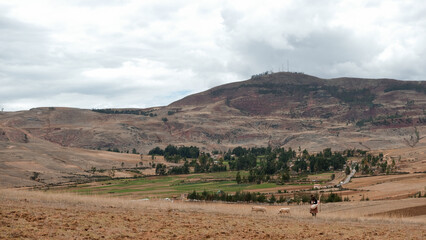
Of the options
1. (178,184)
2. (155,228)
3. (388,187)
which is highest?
(155,228)

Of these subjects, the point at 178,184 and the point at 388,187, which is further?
the point at 178,184

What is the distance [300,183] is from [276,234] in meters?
80.6

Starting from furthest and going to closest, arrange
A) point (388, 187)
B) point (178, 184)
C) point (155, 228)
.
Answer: point (178, 184)
point (388, 187)
point (155, 228)

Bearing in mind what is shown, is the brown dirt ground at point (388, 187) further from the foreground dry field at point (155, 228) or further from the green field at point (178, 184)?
the foreground dry field at point (155, 228)

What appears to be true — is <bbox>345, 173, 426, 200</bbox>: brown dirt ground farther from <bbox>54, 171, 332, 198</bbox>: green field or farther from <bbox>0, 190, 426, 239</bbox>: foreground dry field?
<bbox>0, 190, 426, 239</bbox>: foreground dry field

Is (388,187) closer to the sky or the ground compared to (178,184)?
closer to the sky

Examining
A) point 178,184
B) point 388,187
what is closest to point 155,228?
point 388,187

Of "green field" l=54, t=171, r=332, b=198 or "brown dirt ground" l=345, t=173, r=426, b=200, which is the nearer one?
"brown dirt ground" l=345, t=173, r=426, b=200

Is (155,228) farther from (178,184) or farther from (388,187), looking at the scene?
(178,184)

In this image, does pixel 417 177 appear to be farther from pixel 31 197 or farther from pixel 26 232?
pixel 26 232

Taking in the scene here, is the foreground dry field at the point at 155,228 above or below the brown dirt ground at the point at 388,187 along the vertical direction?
above

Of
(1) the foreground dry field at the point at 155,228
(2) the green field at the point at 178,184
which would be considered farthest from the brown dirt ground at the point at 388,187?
(1) the foreground dry field at the point at 155,228

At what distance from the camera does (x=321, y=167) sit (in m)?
132

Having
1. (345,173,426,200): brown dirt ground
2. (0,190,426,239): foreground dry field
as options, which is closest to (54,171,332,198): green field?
(345,173,426,200): brown dirt ground
